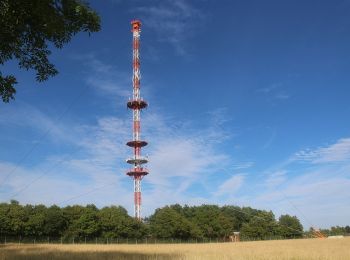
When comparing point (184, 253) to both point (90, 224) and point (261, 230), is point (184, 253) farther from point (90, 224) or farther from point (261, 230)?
point (261, 230)

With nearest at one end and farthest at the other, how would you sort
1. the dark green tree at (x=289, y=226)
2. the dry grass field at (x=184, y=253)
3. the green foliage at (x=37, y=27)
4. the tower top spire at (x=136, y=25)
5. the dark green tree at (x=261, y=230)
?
the green foliage at (x=37, y=27) < the dry grass field at (x=184, y=253) < the tower top spire at (x=136, y=25) < the dark green tree at (x=261, y=230) < the dark green tree at (x=289, y=226)

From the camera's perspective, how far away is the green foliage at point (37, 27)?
496 inches

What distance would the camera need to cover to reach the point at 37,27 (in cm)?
1366

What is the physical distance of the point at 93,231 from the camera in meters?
86.2

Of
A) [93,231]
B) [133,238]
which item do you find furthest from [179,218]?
[93,231]

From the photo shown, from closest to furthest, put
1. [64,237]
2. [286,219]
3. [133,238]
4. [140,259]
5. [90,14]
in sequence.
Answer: [90,14] → [140,259] → [64,237] → [133,238] → [286,219]

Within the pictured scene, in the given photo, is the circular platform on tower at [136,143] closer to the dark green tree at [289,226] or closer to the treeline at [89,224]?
the treeline at [89,224]

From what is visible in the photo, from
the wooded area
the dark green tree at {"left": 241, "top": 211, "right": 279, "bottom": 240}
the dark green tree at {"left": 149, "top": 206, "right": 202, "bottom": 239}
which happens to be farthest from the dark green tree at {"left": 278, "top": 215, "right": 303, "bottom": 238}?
the dark green tree at {"left": 149, "top": 206, "right": 202, "bottom": 239}

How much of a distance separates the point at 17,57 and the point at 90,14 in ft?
8.76

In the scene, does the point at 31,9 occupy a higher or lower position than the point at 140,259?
higher

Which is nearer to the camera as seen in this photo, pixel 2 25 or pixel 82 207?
pixel 2 25

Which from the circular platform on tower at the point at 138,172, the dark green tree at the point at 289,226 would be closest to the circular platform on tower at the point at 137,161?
the circular platform on tower at the point at 138,172

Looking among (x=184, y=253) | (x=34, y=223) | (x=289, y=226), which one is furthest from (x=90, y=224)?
(x=289, y=226)

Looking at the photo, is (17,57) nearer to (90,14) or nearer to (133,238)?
(90,14)
